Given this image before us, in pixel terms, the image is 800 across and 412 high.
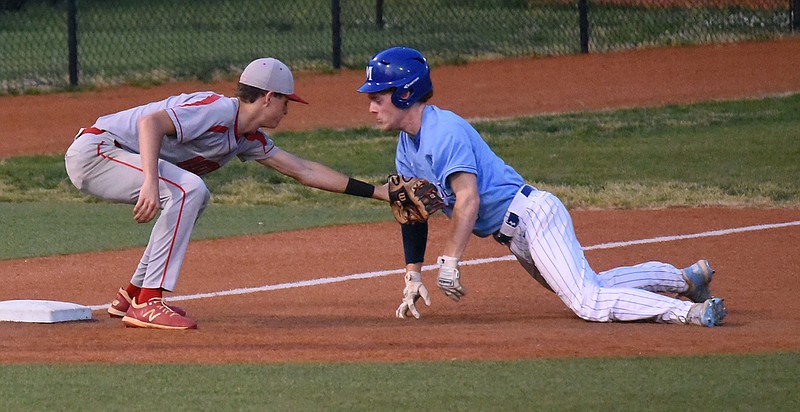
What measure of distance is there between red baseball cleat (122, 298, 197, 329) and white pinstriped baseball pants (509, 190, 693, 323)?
1566mm

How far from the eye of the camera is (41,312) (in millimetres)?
6398

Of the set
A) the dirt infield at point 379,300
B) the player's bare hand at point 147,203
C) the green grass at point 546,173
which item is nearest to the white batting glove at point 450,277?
the dirt infield at point 379,300

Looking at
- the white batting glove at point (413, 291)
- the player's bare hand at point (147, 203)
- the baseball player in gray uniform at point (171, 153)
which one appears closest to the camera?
the player's bare hand at point (147, 203)

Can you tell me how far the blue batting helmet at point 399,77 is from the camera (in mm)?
6105

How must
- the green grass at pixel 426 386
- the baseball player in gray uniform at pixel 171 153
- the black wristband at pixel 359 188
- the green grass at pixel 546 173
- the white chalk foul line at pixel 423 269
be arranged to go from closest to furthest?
the green grass at pixel 426 386 → the baseball player in gray uniform at pixel 171 153 → the black wristband at pixel 359 188 → the white chalk foul line at pixel 423 269 → the green grass at pixel 546 173

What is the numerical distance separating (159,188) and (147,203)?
0.80 feet

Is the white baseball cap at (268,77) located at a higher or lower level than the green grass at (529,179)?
higher

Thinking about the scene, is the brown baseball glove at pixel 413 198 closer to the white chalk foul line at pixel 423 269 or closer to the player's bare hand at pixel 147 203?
the player's bare hand at pixel 147 203

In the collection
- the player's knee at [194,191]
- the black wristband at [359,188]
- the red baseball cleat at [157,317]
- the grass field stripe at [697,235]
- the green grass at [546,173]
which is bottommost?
the green grass at [546,173]

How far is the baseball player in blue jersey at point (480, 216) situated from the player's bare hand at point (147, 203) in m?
1.05

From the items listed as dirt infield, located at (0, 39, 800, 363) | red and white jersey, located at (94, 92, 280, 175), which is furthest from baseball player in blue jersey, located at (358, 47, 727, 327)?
red and white jersey, located at (94, 92, 280, 175)

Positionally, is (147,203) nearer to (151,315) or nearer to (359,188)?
(151,315)

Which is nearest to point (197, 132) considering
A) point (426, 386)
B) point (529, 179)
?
point (426, 386)

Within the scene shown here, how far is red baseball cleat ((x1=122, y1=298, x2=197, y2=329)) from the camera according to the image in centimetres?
614
